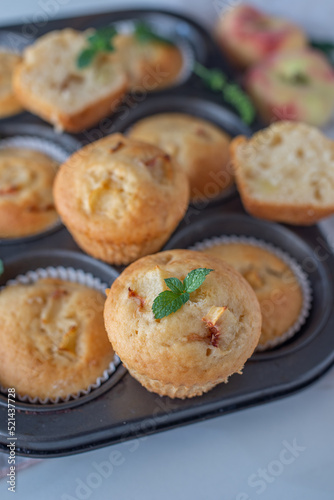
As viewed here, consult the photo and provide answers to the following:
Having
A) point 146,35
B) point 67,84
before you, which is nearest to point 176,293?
point 67,84

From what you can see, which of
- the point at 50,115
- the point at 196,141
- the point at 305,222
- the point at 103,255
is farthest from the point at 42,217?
the point at 305,222

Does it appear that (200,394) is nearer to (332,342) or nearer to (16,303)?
(332,342)

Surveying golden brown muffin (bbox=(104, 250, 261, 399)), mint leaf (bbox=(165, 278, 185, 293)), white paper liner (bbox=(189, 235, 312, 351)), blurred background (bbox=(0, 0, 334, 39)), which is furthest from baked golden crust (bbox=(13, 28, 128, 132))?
mint leaf (bbox=(165, 278, 185, 293))

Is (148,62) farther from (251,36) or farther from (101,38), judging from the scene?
(251,36)

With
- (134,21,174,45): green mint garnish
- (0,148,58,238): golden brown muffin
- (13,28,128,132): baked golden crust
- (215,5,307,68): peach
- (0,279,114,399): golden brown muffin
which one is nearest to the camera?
(0,279,114,399): golden brown muffin

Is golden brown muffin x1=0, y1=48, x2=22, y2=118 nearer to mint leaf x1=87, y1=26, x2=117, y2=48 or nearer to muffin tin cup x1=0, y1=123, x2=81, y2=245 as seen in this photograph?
muffin tin cup x1=0, y1=123, x2=81, y2=245

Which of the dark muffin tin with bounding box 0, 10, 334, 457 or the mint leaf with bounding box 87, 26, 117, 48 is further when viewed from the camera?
the mint leaf with bounding box 87, 26, 117, 48

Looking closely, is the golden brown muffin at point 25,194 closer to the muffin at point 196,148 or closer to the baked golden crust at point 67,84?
the baked golden crust at point 67,84

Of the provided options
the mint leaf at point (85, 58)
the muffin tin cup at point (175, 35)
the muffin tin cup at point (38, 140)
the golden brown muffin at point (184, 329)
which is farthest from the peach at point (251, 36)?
the golden brown muffin at point (184, 329)
